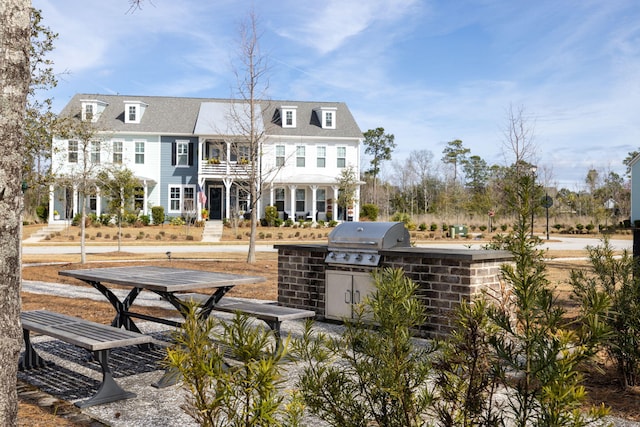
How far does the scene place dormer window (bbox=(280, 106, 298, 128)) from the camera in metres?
37.7

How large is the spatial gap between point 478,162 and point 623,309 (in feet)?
211

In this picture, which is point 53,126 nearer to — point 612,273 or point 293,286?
point 293,286

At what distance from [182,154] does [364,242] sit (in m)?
31.0

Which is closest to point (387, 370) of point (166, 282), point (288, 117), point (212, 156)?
point (166, 282)

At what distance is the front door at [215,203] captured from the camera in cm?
3741

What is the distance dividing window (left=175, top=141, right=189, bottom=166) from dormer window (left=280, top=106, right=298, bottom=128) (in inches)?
256

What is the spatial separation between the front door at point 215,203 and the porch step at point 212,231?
2645mm

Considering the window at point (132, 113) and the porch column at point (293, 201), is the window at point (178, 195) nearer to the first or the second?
the window at point (132, 113)

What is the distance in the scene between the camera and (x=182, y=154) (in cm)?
3694

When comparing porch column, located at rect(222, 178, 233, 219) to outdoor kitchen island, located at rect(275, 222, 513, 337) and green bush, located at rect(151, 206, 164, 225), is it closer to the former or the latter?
green bush, located at rect(151, 206, 164, 225)

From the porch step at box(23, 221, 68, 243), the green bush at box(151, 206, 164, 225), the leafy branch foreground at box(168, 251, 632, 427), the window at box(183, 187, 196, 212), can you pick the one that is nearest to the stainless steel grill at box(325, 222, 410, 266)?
the leafy branch foreground at box(168, 251, 632, 427)

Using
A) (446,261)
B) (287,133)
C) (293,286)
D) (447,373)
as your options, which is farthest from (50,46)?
(287,133)

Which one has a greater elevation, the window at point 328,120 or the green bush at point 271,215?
the window at point 328,120

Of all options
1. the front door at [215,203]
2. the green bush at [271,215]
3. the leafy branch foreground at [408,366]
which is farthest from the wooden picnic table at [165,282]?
the front door at [215,203]
